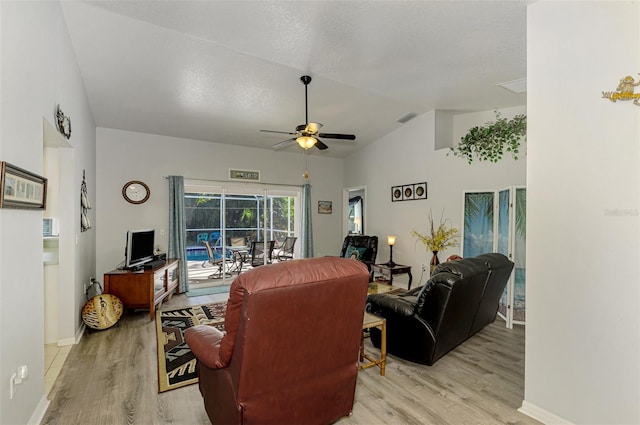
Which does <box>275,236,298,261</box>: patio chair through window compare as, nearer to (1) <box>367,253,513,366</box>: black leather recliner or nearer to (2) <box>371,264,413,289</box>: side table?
(2) <box>371,264,413,289</box>: side table

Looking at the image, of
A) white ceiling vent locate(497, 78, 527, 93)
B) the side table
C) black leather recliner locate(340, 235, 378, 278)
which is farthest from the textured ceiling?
the side table

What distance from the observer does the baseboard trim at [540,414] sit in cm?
209

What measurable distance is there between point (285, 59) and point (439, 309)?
9.95 feet

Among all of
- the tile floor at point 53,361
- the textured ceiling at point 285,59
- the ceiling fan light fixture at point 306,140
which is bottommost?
the tile floor at point 53,361

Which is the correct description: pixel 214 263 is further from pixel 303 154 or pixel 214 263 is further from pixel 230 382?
pixel 230 382

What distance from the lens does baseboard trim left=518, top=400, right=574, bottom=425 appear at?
2.09 m

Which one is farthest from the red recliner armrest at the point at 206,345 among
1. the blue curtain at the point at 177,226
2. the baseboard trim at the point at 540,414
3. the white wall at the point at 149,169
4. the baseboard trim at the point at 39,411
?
the white wall at the point at 149,169

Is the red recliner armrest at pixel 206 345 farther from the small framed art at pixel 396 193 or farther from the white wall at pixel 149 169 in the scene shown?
the small framed art at pixel 396 193

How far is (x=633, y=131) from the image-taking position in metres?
1.81

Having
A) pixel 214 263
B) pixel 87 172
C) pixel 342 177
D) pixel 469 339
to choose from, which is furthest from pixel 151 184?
pixel 469 339

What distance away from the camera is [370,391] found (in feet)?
8.20

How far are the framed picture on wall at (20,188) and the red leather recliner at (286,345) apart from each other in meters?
1.26

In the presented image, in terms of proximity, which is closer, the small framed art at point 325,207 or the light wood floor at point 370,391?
the light wood floor at point 370,391

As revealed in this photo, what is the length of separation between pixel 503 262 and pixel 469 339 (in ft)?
3.30
